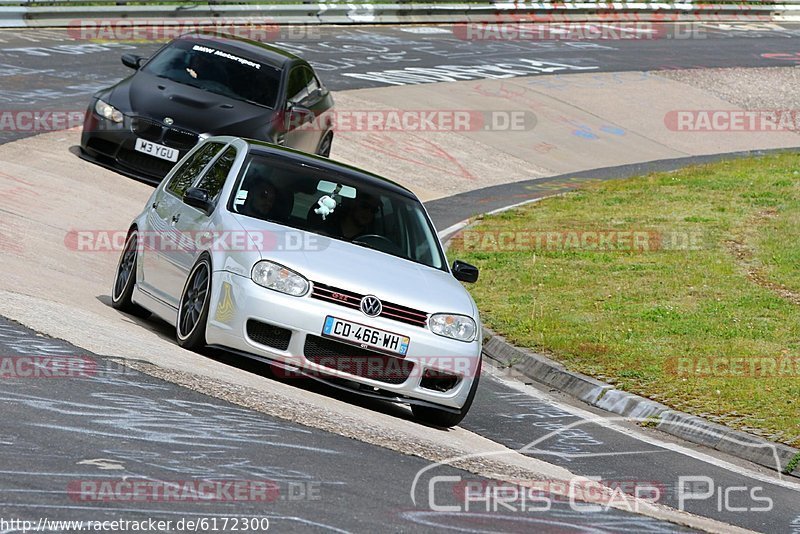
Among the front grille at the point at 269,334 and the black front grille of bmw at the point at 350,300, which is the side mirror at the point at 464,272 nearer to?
the black front grille of bmw at the point at 350,300

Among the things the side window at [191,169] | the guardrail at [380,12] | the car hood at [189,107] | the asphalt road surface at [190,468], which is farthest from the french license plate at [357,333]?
the guardrail at [380,12]

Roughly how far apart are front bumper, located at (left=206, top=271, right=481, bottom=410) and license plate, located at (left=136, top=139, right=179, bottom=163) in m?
7.59

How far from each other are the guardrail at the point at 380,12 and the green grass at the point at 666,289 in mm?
11438

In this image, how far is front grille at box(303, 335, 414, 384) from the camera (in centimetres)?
869

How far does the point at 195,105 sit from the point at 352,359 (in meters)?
8.49

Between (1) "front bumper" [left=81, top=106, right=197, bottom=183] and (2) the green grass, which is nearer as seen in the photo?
(2) the green grass

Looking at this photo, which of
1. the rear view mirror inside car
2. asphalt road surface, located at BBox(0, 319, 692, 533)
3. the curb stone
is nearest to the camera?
asphalt road surface, located at BBox(0, 319, 692, 533)

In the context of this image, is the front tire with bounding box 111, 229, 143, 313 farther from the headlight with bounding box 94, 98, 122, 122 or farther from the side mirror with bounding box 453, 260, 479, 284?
the headlight with bounding box 94, 98, 122, 122

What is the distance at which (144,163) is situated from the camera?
16.5 metres

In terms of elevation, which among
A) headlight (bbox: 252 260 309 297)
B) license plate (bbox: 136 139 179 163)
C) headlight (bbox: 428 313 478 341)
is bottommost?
license plate (bbox: 136 139 179 163)

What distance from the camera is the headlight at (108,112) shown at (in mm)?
16500

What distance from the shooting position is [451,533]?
6133mm

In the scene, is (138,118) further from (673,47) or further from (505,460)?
(673,47)

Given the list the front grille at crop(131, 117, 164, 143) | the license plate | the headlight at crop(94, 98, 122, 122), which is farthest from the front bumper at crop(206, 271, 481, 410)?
the headlight at crop(94, 98, 122, 122)
